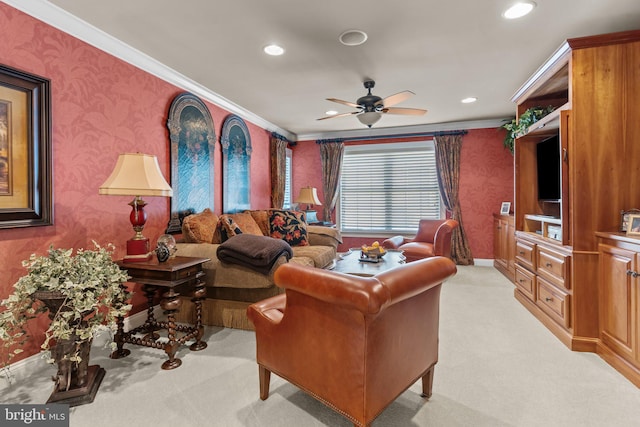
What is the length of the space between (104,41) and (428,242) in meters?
4.72

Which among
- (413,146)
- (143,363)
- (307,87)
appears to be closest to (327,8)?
(307,87)

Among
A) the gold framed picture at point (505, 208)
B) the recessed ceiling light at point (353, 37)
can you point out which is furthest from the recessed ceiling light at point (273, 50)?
the gold framed picture at point (505, 208)

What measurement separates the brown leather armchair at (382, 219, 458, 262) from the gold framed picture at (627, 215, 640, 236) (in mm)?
2200

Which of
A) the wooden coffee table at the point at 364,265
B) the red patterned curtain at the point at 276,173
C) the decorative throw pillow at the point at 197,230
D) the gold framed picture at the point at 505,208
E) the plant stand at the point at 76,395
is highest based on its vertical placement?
the red patterned curtain at the point at 276,173

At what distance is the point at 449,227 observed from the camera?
433cm

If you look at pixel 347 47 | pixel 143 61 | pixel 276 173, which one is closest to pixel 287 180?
pixel 276 173

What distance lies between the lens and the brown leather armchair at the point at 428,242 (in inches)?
170

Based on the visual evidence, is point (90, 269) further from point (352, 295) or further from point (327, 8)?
point (327, 8)

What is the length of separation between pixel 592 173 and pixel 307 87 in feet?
9.50

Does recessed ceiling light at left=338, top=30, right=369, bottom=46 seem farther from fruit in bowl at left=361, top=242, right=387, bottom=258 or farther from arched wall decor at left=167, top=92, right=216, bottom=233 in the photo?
fruit in bowl at left=361, top=242, right=387, bottom=258

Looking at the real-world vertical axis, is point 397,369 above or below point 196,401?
above

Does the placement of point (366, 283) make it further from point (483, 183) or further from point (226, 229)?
point (483, 183)

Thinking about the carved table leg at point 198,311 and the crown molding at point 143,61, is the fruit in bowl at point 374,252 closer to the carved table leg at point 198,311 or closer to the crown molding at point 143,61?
the carved table leg at point 198,311

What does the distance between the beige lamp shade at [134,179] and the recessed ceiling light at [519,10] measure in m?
2.80
